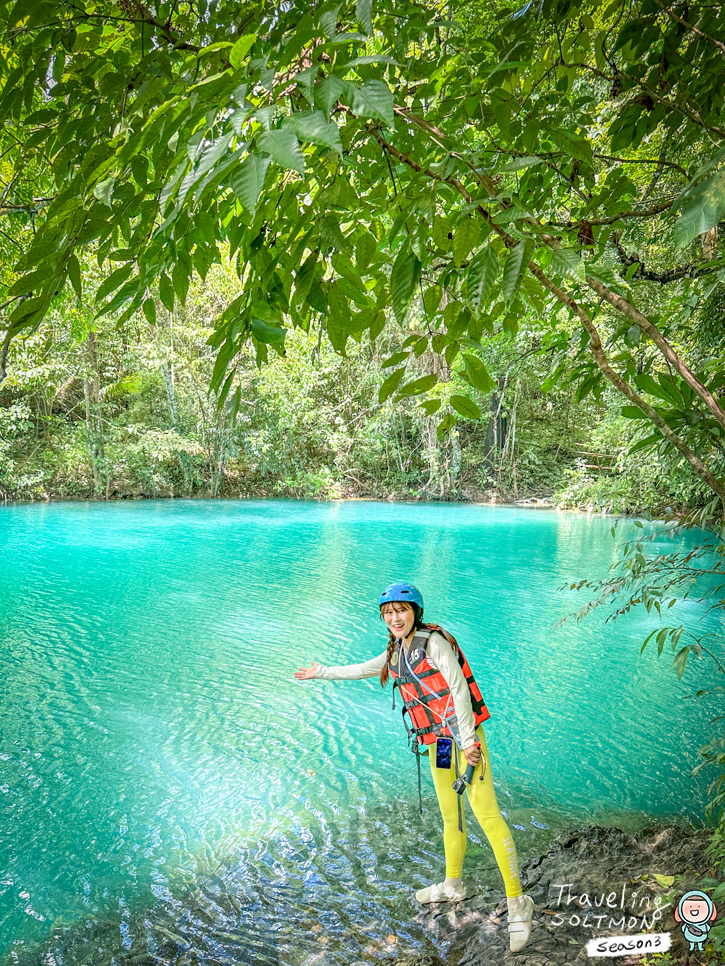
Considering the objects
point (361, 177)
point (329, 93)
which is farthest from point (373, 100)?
point (361, 177)

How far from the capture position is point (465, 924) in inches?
127

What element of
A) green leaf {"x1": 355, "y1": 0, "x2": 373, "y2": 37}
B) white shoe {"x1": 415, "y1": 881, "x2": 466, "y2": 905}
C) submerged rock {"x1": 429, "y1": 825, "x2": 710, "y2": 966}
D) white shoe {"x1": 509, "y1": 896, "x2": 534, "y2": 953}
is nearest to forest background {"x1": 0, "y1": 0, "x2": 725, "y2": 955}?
green leaf {"x1": 355, "y1": 0, "x2": 373, "y2": 37}

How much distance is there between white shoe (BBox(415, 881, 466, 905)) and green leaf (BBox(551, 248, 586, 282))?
135 inches

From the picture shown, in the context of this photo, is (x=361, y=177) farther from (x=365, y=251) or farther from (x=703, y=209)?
(x=703, y=209)

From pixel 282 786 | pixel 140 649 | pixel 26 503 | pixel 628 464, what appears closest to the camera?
pixel 282 786

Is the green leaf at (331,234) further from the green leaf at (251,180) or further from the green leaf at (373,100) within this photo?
the green leaf at (251,180)

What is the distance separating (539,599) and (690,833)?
6.63 m

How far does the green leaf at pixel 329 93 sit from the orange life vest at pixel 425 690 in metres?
2.71

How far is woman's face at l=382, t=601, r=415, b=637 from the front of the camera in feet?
10.3

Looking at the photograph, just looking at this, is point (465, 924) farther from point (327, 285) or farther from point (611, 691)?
point (611, 691)

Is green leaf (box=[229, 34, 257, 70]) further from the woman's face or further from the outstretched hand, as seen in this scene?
the outstretched hand

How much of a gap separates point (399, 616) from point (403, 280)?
2247 mm

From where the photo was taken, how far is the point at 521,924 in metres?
2.93

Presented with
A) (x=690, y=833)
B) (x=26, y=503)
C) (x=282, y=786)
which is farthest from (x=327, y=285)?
(x=26, y=503)
